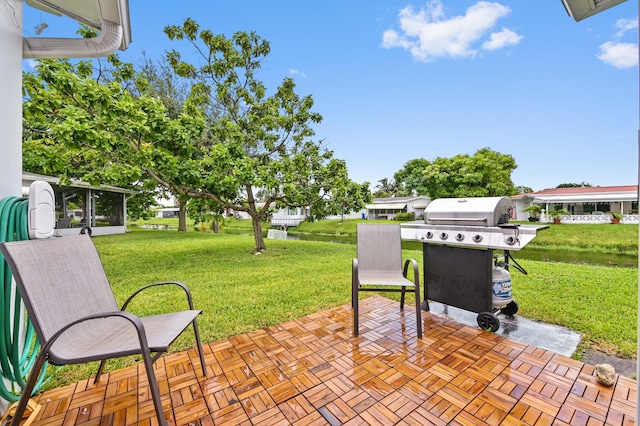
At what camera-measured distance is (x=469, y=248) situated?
2.98m

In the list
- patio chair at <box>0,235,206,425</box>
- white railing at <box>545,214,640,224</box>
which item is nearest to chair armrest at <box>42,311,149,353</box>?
patio chair at <box>0,235,206,425</box>

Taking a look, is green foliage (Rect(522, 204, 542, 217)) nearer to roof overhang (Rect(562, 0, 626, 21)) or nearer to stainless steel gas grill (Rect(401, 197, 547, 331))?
stainless steel gas grill (Rect(401, 197, 547, 331))

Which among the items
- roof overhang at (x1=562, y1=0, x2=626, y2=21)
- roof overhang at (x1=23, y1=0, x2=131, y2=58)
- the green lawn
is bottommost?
the green lawn

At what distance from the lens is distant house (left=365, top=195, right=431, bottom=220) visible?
3017cm

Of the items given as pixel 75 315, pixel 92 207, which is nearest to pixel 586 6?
pixel 75 315

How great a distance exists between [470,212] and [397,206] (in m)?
28.6

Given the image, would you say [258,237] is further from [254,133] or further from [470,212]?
[470,212]

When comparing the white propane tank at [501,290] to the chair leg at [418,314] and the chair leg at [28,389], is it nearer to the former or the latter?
the chair leg at [418,314]

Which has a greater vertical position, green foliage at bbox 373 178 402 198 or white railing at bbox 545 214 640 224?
green foliage at bbox 373 178 402 198

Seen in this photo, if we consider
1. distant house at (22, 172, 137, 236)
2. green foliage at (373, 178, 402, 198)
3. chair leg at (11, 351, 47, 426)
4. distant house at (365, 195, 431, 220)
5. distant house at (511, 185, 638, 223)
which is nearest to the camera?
chair leg at (11, 351, 47, 426)

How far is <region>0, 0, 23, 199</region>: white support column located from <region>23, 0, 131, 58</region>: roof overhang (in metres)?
0.14

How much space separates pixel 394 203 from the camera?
3178 centimetres

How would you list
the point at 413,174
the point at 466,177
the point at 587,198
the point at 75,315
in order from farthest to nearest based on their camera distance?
1. the point at 413,174
2. the point at 466,177
3. the point at 587,198
4. the point at 75,315

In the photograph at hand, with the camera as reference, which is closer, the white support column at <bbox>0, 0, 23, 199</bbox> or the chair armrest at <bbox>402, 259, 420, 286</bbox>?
the white support column at <bbox>0, 0, 23, 199</bbox>
